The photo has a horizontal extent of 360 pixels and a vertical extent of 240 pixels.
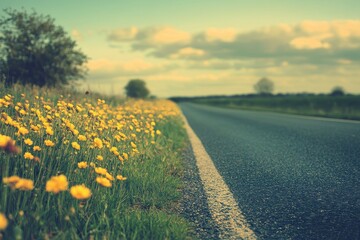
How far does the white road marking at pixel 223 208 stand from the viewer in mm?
2135

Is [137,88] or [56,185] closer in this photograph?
[56,185]

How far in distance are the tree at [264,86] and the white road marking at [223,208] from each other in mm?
105794

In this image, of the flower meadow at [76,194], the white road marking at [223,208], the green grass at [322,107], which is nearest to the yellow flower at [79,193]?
the flower meadow at [76,194]

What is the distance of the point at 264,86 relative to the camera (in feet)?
350

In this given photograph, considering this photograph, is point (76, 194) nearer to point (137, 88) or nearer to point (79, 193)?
point (79, 193)

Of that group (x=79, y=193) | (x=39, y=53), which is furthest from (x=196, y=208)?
(x=39, y=53)

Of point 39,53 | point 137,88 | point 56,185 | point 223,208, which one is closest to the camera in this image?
point 56,185

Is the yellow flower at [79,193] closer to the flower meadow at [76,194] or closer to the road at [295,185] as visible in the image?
the flower meadow at [76,194]

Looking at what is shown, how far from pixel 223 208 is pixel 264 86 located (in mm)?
108116

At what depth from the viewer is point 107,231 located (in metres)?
1.86

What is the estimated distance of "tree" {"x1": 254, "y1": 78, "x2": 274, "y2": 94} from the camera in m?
106

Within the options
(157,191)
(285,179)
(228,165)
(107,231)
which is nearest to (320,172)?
(285,179)

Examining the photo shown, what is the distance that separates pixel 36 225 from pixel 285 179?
8.64ft

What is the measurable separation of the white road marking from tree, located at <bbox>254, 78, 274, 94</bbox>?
347ft
